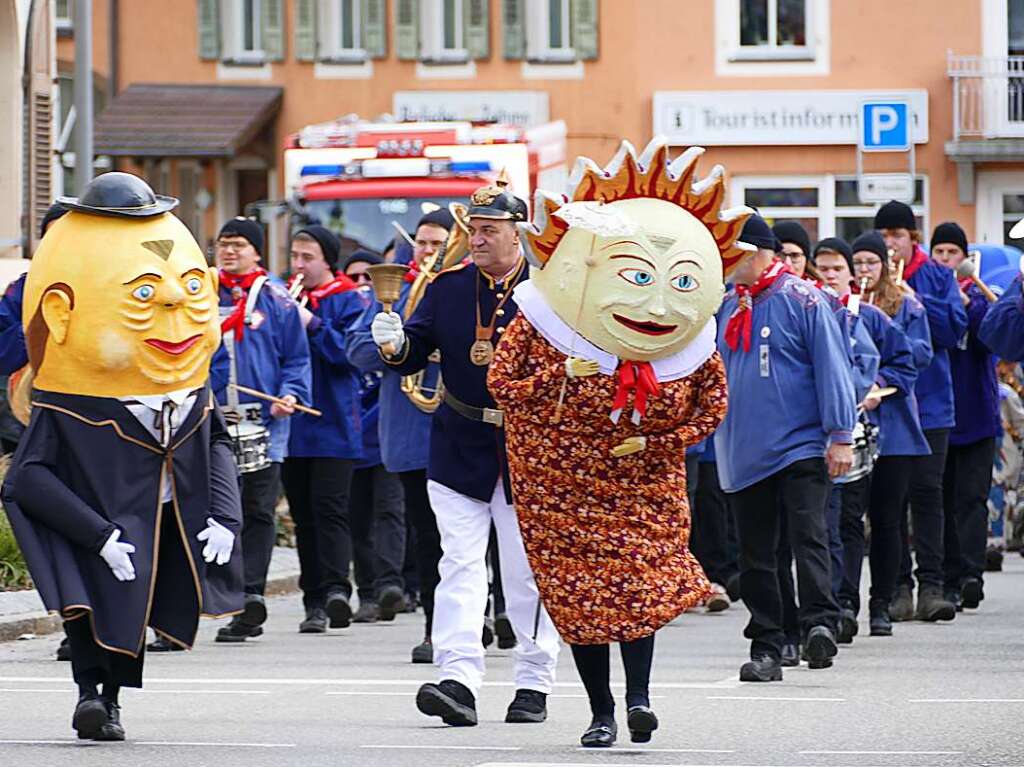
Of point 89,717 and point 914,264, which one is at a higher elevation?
point 914,264

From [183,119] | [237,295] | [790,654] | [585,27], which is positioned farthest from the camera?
[585,27]

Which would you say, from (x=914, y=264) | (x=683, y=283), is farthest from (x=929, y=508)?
(x=683, y=283)

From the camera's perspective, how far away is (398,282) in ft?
33.0

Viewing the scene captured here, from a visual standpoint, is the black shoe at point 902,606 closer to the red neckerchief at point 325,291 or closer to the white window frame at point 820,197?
the red neckerchief at point 325,291

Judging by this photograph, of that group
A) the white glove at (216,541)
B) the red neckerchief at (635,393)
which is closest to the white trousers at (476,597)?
the red neckerchief at (635,393)

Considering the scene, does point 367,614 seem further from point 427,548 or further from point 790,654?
point 790,654

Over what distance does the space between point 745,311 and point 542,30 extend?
26423 mm

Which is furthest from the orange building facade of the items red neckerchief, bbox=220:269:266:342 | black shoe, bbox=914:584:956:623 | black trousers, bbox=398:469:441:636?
black trousers, bbox=398:469:441:636

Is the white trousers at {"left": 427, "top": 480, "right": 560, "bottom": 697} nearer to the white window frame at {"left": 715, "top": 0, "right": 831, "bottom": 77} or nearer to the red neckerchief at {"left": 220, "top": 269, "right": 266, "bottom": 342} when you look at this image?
the red neckerchief at {"left": 220, "top": 269, "right": 266, "bottom": 342}

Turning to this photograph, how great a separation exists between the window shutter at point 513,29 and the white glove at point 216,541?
93.2 feet

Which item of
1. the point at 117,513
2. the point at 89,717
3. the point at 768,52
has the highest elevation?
the point at 768,52

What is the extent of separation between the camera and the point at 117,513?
8.84 metres

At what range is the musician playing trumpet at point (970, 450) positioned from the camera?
14133 mm

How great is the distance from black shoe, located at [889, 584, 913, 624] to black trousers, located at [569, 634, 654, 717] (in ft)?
16.7
